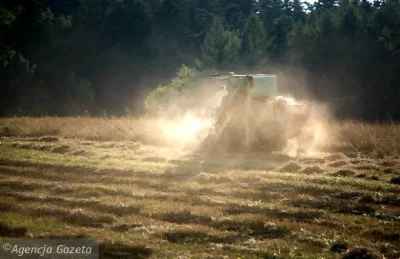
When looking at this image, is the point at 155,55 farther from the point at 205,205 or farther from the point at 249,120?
the point at 205,205

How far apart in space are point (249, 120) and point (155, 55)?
6808 centimetres

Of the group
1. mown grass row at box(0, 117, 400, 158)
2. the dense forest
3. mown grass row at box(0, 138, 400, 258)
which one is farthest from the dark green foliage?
mown grass row at box(0, 138, 400, 258)

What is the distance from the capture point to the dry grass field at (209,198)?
10.6 meters

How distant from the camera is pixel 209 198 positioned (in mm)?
14477

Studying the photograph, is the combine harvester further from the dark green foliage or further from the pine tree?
the dark green foliage

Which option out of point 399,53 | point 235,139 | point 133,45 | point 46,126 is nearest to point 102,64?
point 133,45

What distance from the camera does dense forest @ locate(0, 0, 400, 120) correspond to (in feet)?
218

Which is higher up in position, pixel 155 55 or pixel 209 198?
pixel 155 55

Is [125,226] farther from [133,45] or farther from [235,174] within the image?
[133,45]

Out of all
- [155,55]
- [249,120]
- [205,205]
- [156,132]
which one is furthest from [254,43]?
[205,205]

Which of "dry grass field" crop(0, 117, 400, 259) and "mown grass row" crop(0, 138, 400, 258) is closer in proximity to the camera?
"mown grass row" crop(0, 138, 400, 258)

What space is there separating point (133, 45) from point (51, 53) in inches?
674

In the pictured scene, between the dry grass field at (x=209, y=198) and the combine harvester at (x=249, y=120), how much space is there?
3.90 feet

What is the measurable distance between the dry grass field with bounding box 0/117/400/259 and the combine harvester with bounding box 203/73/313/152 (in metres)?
1.19
